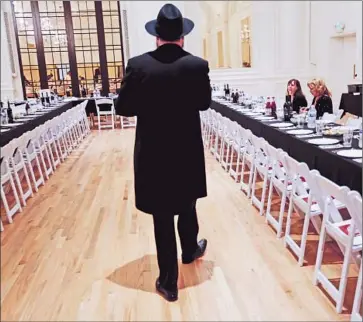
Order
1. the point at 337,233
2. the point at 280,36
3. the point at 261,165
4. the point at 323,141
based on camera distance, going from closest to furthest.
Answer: the point at 280,36, the point at 337,233, the point at 323,141, the point at 261,165

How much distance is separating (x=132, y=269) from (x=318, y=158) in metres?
1.62

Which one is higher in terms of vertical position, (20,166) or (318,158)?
(318,158)

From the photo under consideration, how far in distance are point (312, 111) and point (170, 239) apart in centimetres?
249

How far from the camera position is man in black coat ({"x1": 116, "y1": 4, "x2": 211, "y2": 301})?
2.19 meters

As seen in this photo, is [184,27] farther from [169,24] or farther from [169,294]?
[169,294]

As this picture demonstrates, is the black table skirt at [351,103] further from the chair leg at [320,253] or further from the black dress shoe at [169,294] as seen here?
the black dress shoe at [169,294]

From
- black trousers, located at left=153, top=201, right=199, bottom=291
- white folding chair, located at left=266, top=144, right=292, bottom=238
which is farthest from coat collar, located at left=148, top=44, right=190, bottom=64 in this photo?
white folding chair, located at left=266, top=144, right=292, bottom=238

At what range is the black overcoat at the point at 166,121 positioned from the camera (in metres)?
2.18

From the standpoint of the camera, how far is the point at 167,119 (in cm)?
224

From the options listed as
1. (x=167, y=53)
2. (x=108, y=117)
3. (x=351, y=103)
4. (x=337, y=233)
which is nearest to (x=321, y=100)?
(x=351, y=103)

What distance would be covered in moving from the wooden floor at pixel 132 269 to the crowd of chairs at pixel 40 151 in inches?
11.7

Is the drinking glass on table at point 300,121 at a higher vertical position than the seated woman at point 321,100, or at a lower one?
lower

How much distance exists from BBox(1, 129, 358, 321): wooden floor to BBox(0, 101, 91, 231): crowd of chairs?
30cm

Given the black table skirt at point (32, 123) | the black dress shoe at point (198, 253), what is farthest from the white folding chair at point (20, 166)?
the black dress shoe at point (198, 253)
